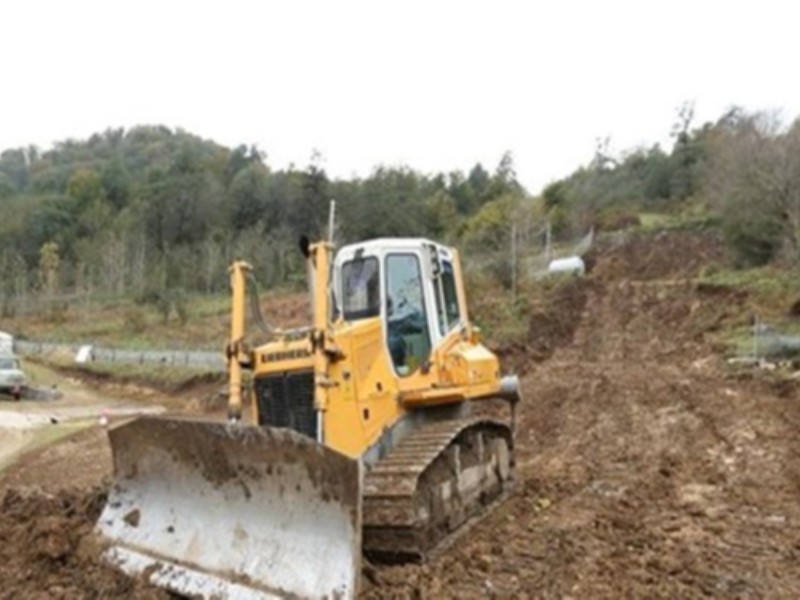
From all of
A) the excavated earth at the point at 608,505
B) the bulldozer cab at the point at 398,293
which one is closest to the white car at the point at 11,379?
the excavated earth at the point at 608,505

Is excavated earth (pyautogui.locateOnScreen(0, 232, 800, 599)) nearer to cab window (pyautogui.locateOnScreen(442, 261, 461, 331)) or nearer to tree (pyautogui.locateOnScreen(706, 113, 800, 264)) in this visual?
cab window (pyautogui.locateOnScreen(442, 261, 461, 331))

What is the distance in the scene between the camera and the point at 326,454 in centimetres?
596

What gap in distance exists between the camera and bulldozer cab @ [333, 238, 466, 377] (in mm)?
7980

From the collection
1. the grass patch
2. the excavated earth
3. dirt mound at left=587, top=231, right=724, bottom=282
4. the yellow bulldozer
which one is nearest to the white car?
the excavated earth

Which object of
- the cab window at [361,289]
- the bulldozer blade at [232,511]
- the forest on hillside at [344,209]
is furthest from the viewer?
the forest on hillside at [344,209]

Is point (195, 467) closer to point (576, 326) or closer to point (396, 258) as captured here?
point (396, 258)

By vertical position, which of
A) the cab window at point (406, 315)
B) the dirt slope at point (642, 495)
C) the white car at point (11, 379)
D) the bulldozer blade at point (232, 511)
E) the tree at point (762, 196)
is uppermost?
the tree at point (762, 196)

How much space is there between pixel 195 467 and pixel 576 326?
2206 cm

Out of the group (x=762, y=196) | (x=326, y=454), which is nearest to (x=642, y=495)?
(x=326, y=454)

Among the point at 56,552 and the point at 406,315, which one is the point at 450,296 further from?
the point at 56,552

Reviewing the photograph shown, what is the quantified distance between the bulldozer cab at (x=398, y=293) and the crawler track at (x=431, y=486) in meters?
0.78

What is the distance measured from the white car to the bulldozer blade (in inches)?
933

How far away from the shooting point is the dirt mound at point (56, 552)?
6340 millimetres

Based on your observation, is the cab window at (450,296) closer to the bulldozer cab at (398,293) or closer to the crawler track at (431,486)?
the bulldozer cab at (398,293)
